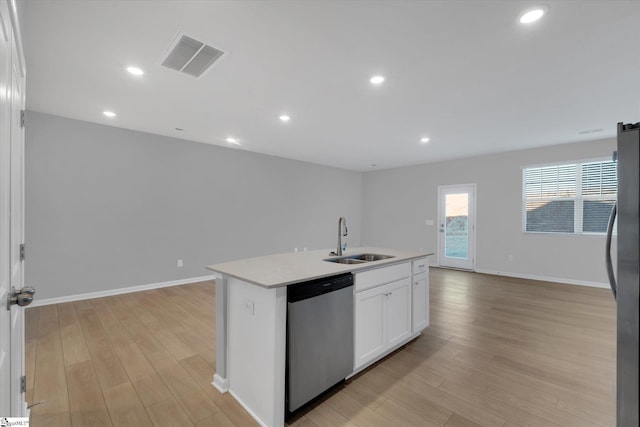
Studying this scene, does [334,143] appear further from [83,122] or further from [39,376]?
[39,376]

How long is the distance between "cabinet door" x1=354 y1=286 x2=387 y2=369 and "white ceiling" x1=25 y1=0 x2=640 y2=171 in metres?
2.00

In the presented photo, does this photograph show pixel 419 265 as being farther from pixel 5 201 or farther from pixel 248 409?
pixel 5 201

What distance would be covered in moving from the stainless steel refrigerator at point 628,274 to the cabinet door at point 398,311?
1.54 m

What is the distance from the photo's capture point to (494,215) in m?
6.00

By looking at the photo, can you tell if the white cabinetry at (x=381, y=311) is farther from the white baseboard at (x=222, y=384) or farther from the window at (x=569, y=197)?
the window at (x=569, y=197)

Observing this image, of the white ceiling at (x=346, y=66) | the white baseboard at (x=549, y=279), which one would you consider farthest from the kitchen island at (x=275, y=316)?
the white baseboard at (x=549, y=279)

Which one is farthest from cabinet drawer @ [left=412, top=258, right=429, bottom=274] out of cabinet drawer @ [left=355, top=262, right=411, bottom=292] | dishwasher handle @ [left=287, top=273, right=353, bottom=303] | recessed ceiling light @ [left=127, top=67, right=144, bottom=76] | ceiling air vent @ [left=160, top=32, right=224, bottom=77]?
recessed ceiling light @ [left=127, top=67, right=144, bottom=76]

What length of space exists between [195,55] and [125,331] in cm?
293

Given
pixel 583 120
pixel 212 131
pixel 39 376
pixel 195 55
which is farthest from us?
pixel 212 131

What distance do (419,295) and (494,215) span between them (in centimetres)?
429

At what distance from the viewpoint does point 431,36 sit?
204 cm

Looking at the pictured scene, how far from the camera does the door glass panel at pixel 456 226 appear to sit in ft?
21.3

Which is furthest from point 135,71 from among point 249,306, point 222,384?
point 222,384

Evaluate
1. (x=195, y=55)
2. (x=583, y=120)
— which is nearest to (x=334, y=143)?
(x=195, y=55)
